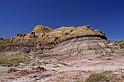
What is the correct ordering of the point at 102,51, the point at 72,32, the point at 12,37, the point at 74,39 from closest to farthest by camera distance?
1. the point at 102,51
2. the point at 74,39
3. the point at 72,32
4. the point at 12,37

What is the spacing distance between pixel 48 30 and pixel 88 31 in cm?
1985

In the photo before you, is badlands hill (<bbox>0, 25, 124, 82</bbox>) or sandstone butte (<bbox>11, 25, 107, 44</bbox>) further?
sandstone butte (<bbox>11, 25, 107, 44</bbox>)

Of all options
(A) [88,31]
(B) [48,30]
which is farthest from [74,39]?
(B) [48,30]

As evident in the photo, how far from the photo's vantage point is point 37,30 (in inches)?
4254

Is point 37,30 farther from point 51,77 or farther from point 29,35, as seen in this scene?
point 51,77

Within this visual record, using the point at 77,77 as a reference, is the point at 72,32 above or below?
above

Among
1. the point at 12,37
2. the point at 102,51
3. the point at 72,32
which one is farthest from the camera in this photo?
the point at 12,37

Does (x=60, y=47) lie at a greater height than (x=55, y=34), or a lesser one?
lesser

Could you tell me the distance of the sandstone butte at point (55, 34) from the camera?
9053 cm

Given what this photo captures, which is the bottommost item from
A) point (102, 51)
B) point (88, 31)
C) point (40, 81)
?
point (40, 81)

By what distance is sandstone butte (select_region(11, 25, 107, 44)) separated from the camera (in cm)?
9053

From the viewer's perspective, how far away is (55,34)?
98.5 meters

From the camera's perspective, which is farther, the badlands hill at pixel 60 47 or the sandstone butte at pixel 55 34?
the sandstone butte at pixel 55 34

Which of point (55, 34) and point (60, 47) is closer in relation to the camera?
point (60, 47)
